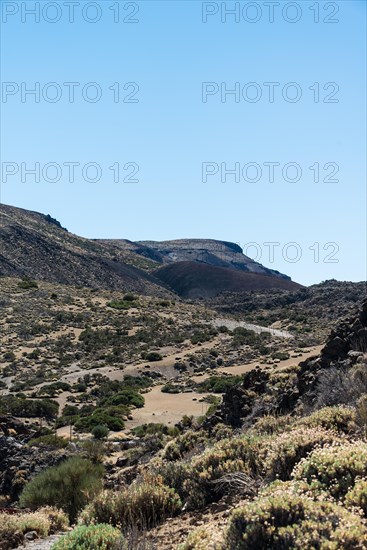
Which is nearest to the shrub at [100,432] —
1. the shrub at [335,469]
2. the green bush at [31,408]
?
the green bush at [31,408]

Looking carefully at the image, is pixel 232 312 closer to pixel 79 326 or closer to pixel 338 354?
pixel 79 326

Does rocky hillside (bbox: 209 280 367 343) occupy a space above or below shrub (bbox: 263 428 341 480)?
above

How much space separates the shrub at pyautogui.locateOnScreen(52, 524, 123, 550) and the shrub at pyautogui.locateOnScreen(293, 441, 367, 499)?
2057 mm

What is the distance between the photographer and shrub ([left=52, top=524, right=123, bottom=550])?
21.3 ft

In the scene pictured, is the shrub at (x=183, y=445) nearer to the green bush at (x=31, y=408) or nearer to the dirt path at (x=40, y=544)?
the dirt path at (x=40, y=544)

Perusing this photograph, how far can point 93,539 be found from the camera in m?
6.63

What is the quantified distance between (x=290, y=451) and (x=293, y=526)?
9.70 feet

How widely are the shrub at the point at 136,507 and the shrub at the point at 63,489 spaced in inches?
124

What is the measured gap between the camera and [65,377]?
4144cm

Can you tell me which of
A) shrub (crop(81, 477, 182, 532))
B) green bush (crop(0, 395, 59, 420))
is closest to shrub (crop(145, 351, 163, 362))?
green bush (crop(0, 395, 59, 420))

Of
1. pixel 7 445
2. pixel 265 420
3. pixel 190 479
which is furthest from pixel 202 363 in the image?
pixel 190 479

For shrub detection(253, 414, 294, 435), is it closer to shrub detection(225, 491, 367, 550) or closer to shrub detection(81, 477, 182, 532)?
shrub detection(81, 477, 182, 532)

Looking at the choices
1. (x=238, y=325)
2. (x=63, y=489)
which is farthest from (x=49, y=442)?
(x=238, y=325)

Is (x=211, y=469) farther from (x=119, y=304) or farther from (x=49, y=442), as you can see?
(x=119, y=304)
